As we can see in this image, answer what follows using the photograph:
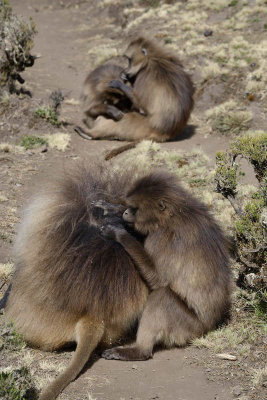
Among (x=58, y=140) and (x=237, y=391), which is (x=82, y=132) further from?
(x=237, y=391)

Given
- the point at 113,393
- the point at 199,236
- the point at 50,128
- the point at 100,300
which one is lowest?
the point at 50,128

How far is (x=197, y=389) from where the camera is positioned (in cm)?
380

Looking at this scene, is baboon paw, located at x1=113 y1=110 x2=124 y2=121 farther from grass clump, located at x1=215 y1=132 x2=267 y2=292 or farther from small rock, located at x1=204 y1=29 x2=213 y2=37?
small rock, located at x1=204 y1=29 x2=213 y2=37

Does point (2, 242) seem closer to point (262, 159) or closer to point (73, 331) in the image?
point (73, 331)

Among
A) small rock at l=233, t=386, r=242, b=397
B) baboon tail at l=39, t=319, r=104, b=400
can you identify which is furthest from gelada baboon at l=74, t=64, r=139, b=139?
small rock at l=233, t=386, r=242, b=397

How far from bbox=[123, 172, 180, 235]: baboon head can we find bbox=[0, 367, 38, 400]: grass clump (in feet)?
4.96

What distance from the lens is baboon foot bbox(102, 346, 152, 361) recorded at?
4.14m

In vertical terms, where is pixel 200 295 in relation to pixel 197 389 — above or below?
above

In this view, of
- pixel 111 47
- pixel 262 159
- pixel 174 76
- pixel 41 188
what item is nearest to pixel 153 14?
pixel 111 47

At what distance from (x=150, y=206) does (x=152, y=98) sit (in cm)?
616

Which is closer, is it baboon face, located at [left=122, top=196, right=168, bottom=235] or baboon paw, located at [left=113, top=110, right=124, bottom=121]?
baboon face, located at [left=122, top=196, right=168, bottom=235]

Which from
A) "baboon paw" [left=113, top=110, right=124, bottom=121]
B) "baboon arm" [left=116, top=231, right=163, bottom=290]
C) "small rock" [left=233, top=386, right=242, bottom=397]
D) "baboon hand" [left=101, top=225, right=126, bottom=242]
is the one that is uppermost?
"baboon hand" [left=101, top=225, right=126, bottom=242]

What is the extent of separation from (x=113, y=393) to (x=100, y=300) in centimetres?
72

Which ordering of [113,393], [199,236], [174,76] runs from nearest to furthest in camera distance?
[113,393] < [199,236] < [174,76]
